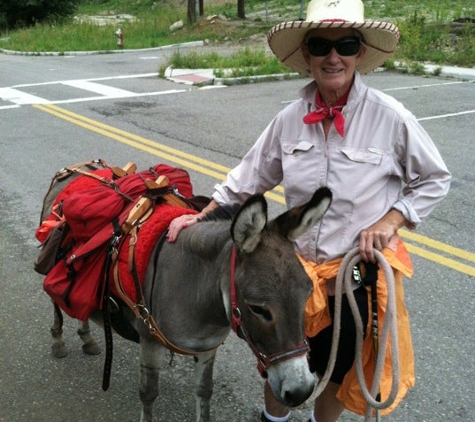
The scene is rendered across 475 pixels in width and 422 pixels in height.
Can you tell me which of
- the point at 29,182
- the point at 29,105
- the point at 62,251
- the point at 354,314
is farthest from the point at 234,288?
the point at 29,105

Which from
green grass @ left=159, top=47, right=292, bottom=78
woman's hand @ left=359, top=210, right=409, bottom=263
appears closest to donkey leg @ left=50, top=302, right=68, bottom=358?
woman's hand @ left=359, top=210, right=409, bottom=263

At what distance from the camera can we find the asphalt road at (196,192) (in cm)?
353

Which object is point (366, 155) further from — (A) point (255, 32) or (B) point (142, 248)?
(A) point (255, 32)

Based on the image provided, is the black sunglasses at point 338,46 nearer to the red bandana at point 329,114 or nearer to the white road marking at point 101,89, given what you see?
the red bandana at point 329,114

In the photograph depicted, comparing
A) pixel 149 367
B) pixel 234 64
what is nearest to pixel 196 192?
pixel 149 367

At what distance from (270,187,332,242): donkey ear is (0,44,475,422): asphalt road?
60.7 inches

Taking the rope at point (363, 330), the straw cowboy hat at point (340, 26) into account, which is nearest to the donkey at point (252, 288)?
the rope at point (363, 330)

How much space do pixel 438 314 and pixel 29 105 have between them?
10.1 metres

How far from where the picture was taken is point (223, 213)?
2.72m

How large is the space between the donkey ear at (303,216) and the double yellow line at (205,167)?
308 centimetres

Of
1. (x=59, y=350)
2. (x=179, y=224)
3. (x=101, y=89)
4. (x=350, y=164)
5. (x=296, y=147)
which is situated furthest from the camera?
(x=101, y=89)

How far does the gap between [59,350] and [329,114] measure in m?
2.57

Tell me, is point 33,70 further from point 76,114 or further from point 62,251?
point 62,251

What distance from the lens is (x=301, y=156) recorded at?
2631mm
